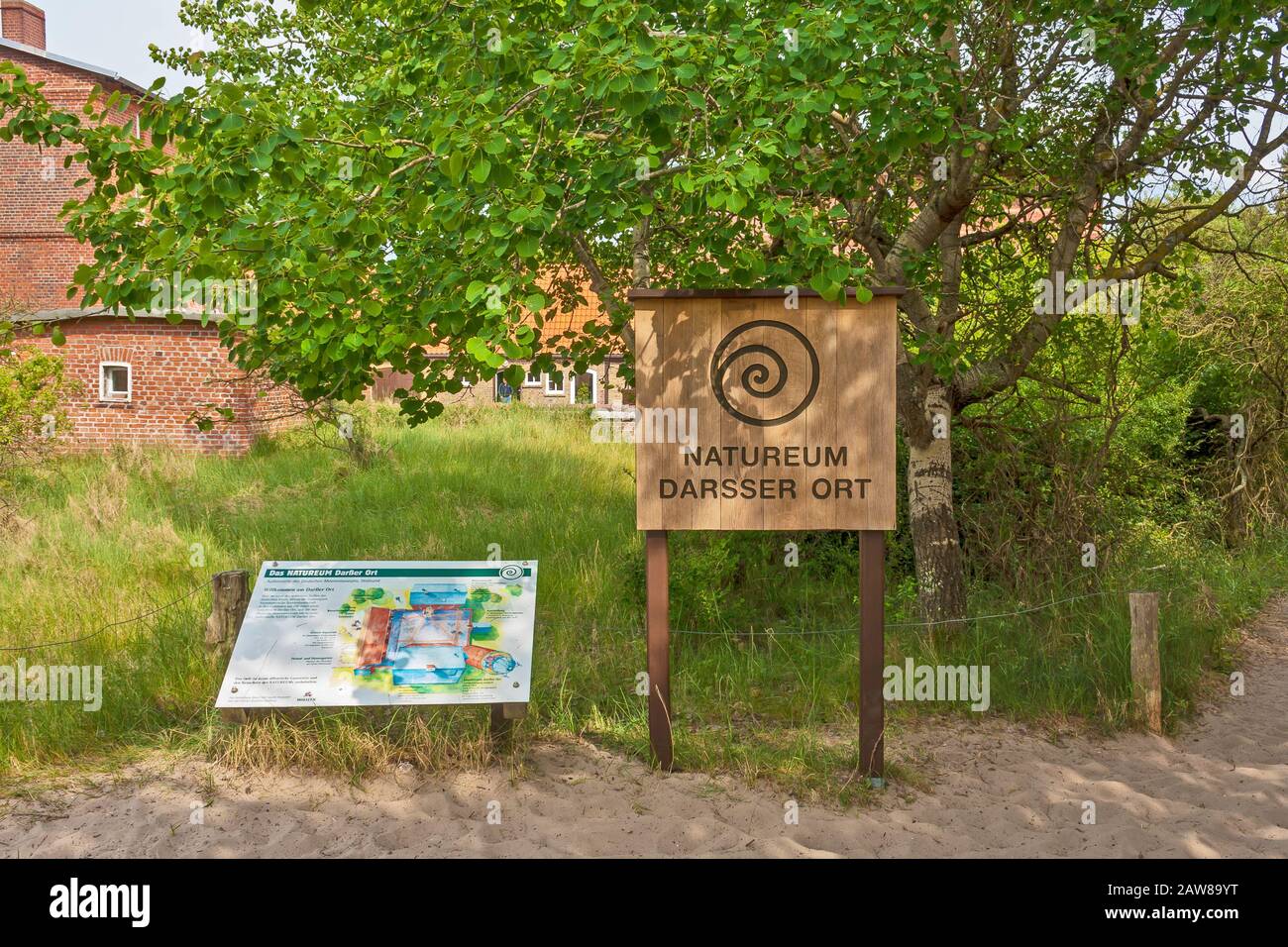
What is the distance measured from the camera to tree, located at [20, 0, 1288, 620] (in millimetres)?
5184

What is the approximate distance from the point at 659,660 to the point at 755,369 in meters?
1.76

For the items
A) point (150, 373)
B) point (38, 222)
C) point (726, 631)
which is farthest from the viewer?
point (38, 222)

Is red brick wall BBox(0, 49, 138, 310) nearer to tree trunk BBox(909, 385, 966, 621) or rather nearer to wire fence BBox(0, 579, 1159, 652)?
wire fence BBox(0, 579, 1159, 652)

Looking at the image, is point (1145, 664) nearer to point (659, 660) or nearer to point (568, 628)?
point (659, 660)

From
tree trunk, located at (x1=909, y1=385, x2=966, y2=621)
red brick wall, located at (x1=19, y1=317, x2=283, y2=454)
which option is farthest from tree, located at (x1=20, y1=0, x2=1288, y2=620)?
red brick wall, located at (x1=19, y1=317, x2=283, y2=454)

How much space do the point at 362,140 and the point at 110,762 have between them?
3.83 metres

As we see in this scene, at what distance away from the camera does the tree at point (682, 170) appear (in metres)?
5.18

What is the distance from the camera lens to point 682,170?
6.07 meters

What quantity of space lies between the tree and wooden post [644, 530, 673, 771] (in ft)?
4.44

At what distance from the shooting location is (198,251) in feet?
17.4

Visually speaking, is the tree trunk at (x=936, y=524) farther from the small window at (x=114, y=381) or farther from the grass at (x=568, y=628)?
the small window at (x=114, y=381)

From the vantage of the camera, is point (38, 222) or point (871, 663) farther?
point (38, 222)

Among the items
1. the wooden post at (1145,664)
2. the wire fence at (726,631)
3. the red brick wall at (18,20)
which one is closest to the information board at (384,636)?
the wire fence at (726,631)

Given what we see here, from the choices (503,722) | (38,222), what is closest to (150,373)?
(38,222)
